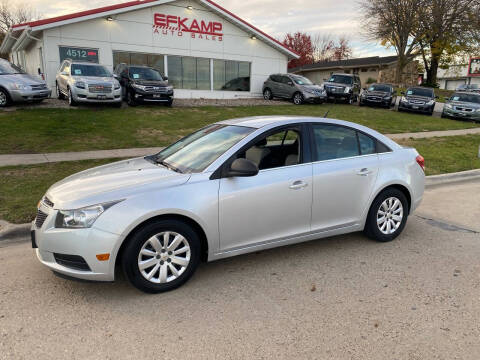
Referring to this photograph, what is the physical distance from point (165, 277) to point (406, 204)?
3138 mm

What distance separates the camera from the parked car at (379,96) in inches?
861

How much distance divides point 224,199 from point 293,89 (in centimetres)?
1896

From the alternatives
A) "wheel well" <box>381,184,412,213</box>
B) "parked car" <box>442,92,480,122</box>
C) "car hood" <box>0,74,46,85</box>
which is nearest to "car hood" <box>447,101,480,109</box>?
"parked car" <box>442,92,480,122</box>

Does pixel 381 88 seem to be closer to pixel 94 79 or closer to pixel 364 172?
pixel 94 79

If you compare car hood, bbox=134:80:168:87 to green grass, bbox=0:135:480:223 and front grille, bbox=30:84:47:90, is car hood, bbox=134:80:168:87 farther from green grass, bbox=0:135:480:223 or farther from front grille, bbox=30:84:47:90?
green grass, bbox=0:135:480:223

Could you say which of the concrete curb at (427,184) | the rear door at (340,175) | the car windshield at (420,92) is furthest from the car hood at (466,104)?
the rear door at (340,175)

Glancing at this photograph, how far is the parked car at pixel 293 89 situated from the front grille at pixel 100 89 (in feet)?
34.4

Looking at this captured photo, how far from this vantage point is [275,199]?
3.88 meters

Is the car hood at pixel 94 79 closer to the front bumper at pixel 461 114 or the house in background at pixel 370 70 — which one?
the front bumper at pixel 461 114

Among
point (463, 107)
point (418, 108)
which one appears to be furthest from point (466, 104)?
point (418, 108)

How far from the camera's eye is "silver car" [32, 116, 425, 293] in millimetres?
3273

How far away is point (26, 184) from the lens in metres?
6.49

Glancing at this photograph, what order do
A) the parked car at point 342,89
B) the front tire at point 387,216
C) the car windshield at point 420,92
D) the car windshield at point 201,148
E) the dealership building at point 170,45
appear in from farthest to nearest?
the parked car at point 342,89
the car windshield at point 420,92
the dealership building at point 170,45
the front tire at point 387,216
the car windshield at point 201,148

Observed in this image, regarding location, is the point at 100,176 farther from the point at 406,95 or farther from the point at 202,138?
the point at 406,95
